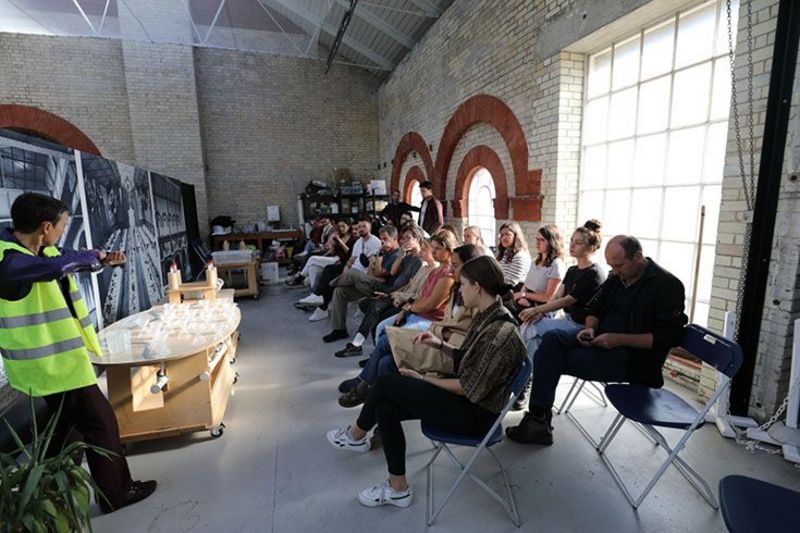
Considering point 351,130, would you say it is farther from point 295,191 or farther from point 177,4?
point 177,4

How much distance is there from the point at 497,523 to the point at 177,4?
1136 centimetres

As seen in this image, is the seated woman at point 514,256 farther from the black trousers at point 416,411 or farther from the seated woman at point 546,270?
the black trousers at point 416,411

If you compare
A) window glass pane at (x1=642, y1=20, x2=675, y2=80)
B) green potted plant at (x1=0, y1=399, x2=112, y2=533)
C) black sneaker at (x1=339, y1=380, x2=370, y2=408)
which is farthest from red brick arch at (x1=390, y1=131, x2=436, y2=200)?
green potted plant at (x1=0, y1=399, x2=112, y2=533)

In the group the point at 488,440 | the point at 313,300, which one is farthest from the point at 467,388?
the point at 313,300

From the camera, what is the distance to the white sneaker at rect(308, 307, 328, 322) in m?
5.52

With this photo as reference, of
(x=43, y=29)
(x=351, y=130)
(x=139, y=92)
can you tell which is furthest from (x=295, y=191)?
(x=43, y=29)

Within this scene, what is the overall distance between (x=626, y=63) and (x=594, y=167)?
103 cm

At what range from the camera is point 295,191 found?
11.5m

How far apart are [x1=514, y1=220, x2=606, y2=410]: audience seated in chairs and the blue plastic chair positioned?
160cm

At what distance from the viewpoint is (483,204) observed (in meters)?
6.78

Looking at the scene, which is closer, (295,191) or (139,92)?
(139,92)

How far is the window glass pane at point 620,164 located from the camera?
4.00 meters

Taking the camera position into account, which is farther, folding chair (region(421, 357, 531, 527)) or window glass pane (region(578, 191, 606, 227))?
window glass pane (region(578, 191, 606, 227))

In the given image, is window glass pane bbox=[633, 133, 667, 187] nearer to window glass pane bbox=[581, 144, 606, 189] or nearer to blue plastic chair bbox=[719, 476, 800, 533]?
window glass pane bbox=[581, 144, 606, 189]
